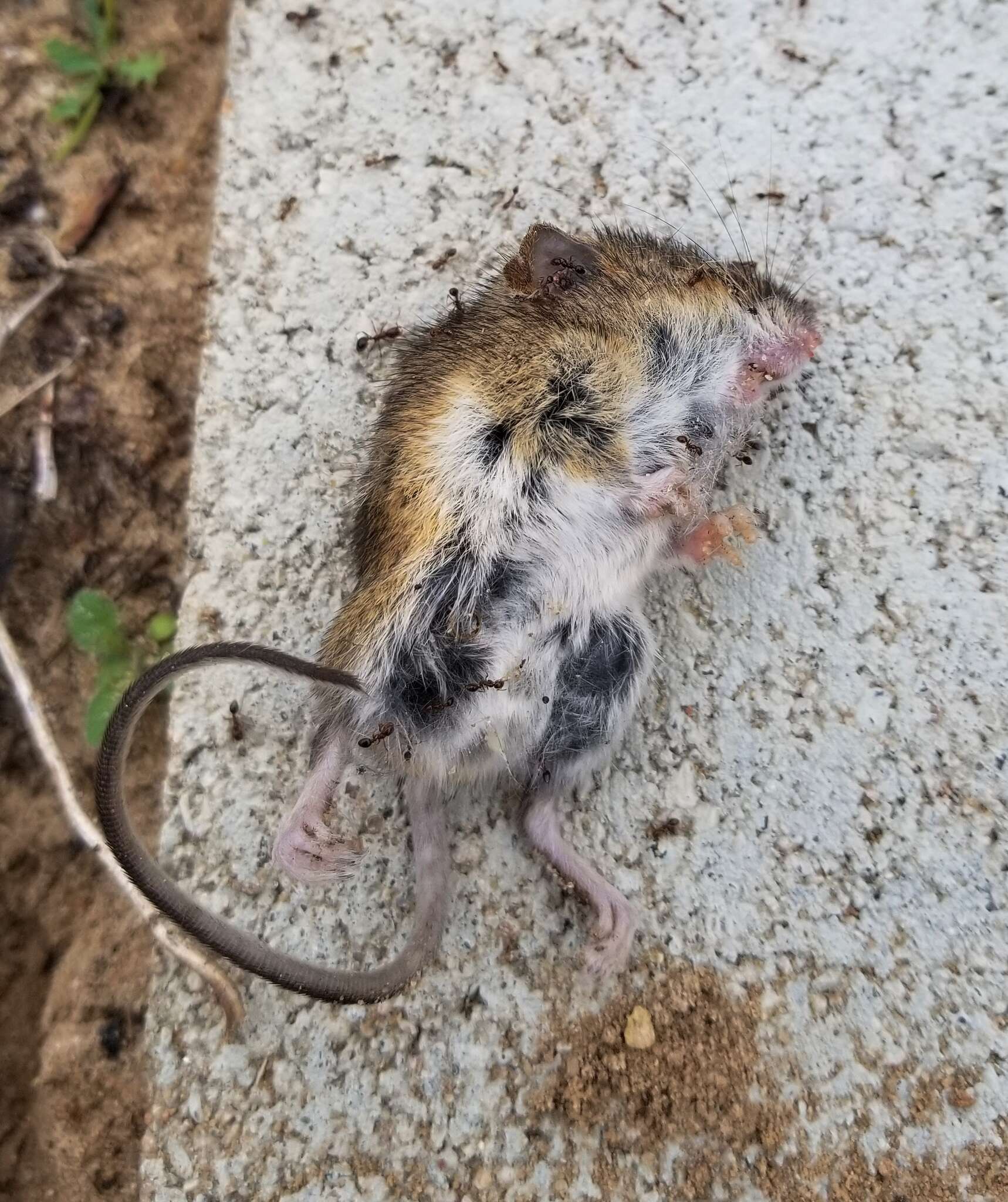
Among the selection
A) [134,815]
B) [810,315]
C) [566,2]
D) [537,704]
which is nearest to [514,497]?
→ [537,704]

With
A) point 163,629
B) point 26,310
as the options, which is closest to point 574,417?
point 163,629

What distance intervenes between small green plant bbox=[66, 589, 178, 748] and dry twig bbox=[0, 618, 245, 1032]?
11cm

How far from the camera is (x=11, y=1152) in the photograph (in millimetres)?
1932

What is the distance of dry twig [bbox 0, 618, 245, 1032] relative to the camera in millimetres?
1812

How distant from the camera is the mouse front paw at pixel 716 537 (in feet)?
5.95

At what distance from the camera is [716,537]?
1.82m

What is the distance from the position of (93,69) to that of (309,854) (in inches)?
84.3

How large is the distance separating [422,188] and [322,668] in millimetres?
1336

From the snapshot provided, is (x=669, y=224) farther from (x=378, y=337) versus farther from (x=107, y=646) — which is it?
(x=107, y=646)

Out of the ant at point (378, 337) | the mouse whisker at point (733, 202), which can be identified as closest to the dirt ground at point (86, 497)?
the ant at point (378, 337)

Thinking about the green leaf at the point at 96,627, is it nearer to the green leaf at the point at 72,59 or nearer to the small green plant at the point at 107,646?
the small green plant at the point at 107,646

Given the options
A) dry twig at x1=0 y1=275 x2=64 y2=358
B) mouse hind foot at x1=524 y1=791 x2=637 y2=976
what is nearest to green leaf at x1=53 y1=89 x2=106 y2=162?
dry twig at x1=0 y1=275 x2=64 y2=358

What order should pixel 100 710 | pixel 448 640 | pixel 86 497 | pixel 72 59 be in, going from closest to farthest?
1. pixel 448 640
2. pixel 100 710
3. pixel 86 497
4. pixel 72 59

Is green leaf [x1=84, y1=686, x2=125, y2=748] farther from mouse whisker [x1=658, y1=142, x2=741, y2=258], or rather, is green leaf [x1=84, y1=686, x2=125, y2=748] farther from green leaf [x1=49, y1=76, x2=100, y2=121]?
mouse whisker [x1=658, y1=142, x2=741, y2=258]
